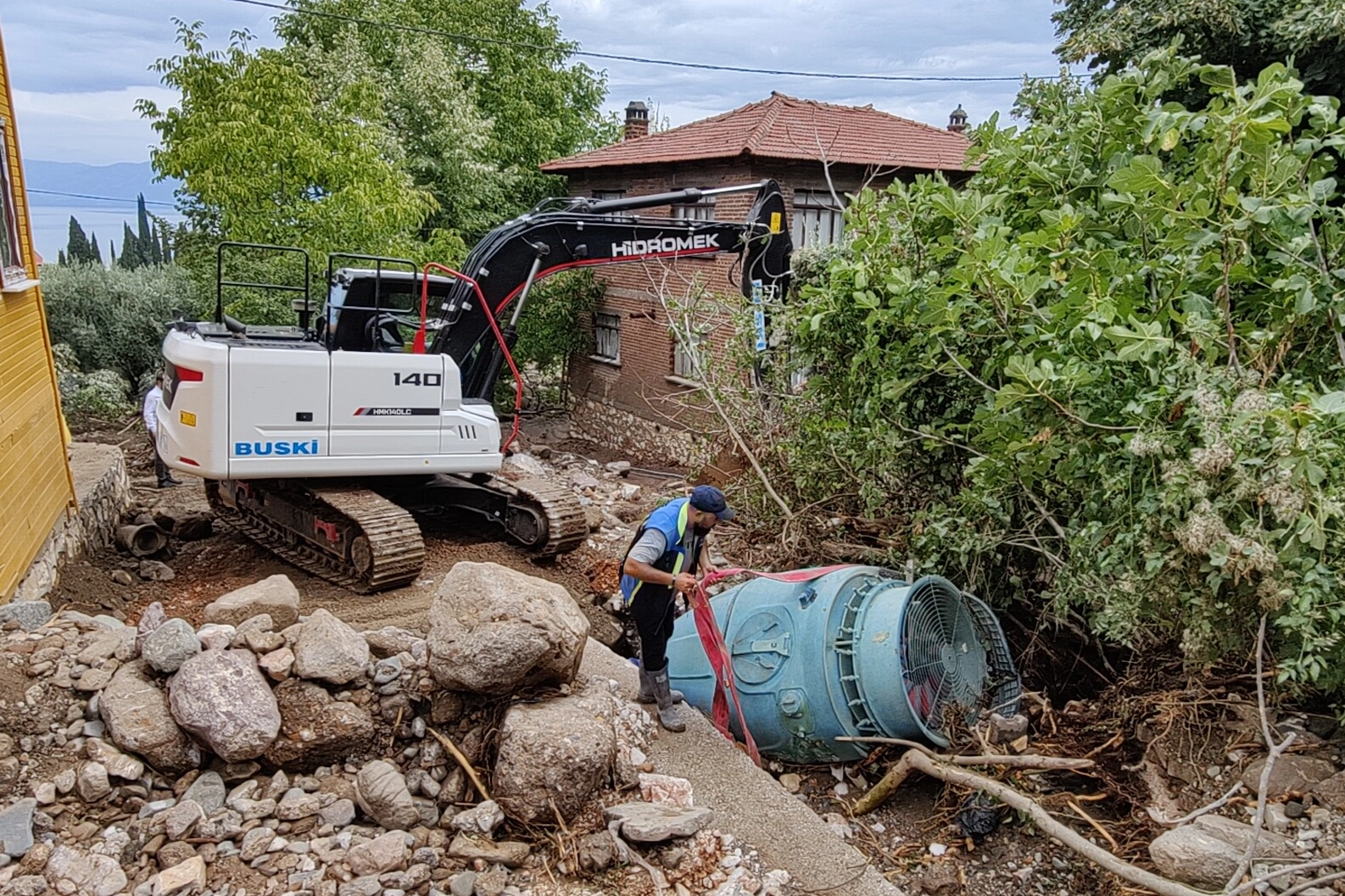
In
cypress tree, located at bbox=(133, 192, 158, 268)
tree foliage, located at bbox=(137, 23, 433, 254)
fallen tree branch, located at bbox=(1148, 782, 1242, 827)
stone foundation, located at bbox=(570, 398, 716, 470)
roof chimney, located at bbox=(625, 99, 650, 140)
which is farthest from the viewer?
cypress tree, located at bbox=(133, 192, 158, 268)

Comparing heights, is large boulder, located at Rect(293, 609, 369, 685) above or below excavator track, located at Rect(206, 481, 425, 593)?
above

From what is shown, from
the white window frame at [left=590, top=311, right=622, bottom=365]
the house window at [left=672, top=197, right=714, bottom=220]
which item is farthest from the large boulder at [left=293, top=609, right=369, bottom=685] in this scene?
the white window frame at [left=590, top=311, right=622, bottom=365]

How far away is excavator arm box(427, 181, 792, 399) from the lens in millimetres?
8367

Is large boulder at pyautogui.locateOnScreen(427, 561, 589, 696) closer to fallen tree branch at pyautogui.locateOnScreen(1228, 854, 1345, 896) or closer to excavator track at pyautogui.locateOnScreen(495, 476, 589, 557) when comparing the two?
fallen tree branch at pyautogui.locateOnScreen(1228, 854, 1345, 896)

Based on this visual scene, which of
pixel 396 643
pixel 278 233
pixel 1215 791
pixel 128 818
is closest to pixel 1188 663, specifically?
pixel 1215 791

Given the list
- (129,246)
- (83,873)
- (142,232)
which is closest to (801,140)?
(83,873)

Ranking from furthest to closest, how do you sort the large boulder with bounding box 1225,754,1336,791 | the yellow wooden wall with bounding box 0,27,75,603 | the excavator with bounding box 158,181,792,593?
the excavator with bounding box 158,181,792,593 → the yellow wooden wall with bounding box 0,27,75,603 → the large boulder with bounding box 1225,754,1336,791

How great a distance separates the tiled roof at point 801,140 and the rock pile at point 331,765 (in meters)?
10.7

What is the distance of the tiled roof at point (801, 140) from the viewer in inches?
560

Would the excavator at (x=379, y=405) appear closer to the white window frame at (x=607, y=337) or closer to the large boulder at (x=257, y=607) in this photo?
the large boulder at (x=257, y=607)

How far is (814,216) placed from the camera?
1499 centimetres

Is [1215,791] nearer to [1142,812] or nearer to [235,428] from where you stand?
[1142,812]

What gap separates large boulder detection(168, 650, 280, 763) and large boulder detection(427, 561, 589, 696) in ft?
2.44

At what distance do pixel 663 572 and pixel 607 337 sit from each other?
1384cm
